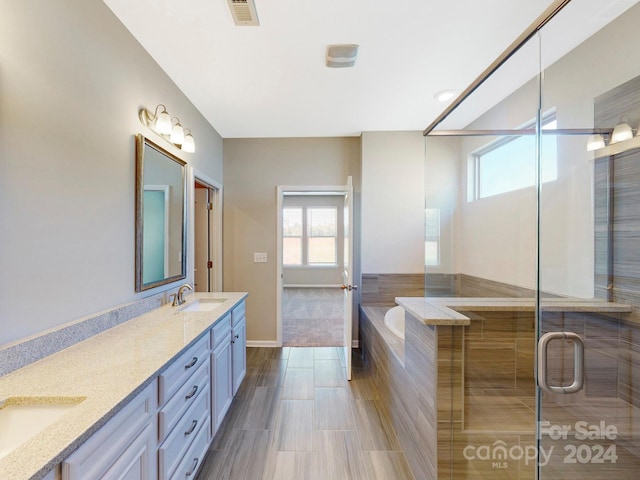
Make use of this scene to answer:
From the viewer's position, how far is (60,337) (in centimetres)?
122

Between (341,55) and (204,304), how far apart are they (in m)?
2.21

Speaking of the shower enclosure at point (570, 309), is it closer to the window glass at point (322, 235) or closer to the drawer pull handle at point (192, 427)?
the drawer pull handle at point (192, 427)

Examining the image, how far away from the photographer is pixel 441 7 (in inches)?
59.2

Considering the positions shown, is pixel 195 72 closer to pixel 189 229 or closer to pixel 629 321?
pixel 189 229

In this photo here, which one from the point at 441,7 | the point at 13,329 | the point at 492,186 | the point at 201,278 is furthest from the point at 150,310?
the point at 492,186

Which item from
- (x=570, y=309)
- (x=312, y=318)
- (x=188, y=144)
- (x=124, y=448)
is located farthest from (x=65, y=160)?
(x=312, y=318)

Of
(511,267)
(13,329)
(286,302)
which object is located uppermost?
(511,267)

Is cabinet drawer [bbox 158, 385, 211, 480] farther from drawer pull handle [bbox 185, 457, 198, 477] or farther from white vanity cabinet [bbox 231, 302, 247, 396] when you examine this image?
white vanity cabinet [bbox 231, 302, 247, 396]

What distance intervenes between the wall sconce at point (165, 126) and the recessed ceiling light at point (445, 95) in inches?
86.3

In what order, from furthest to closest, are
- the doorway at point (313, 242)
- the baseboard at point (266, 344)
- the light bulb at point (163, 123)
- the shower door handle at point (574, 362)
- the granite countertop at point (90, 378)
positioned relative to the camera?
the doorway at point (313, 242)
the baseboard at point (266, 344)
the light bulb at point (163, 123)
the shower door handle at point (574, 362)
the granite countertop at point (90, 378)

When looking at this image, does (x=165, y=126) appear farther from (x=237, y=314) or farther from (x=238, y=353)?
(x=238, y=353)

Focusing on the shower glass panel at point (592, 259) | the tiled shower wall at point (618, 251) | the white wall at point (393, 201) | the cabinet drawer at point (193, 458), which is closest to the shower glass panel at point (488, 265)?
the shower glass panel at point (592, 259)

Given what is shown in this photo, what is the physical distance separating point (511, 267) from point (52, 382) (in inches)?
→ 105

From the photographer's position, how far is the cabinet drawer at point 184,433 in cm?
118
